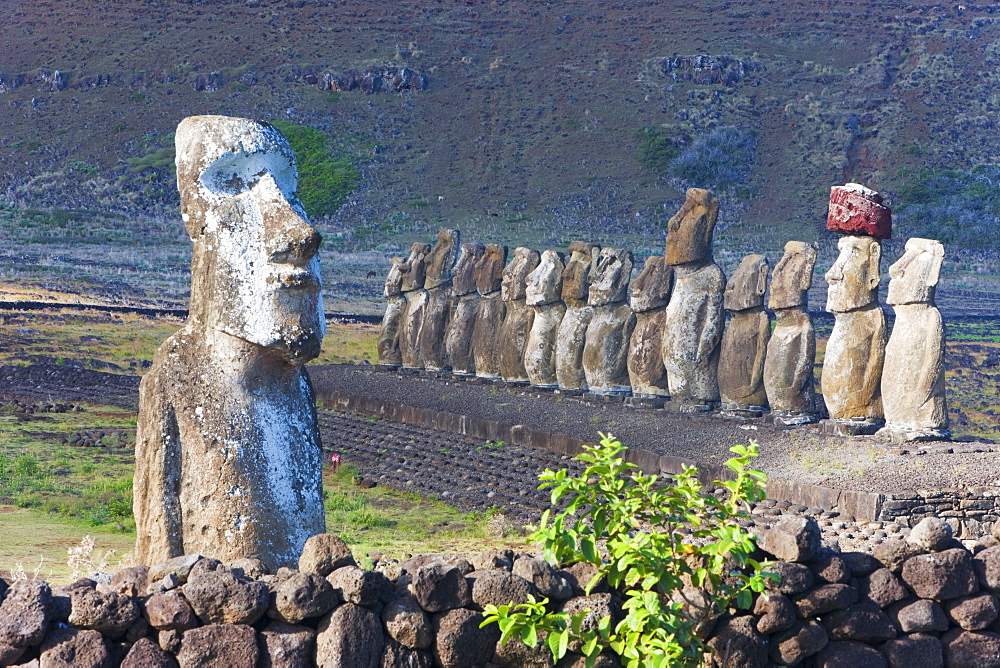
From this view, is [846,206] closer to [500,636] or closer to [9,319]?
[500,636]

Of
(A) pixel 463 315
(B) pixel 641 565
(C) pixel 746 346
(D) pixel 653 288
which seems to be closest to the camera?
(B) pixel 641 565

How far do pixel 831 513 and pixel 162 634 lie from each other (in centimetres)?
676

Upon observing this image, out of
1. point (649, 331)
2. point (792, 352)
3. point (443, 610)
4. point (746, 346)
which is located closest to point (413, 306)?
point (649, 331)

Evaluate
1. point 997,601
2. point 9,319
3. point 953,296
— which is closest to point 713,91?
point 953,296

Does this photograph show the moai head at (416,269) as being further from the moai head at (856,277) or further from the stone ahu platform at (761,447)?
the moai head at (856,277)

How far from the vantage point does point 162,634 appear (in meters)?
4.29

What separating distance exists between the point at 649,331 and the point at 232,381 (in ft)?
32.2

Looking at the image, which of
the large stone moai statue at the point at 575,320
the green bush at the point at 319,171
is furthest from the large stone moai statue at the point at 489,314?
the green bush at the point at 319,171

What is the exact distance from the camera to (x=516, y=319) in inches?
679

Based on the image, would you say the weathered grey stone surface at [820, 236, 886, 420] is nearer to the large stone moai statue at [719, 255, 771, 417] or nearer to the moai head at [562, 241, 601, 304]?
the large stone moai statue at [719, 255, 771, 417]

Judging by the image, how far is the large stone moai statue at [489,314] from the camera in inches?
704

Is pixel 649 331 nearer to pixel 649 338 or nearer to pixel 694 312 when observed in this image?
pixel 649 338

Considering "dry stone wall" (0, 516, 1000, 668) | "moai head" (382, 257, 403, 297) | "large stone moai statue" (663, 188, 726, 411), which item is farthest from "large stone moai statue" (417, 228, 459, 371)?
"dry stone wall" (0, 516, 1000, 668)

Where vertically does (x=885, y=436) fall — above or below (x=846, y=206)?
below
